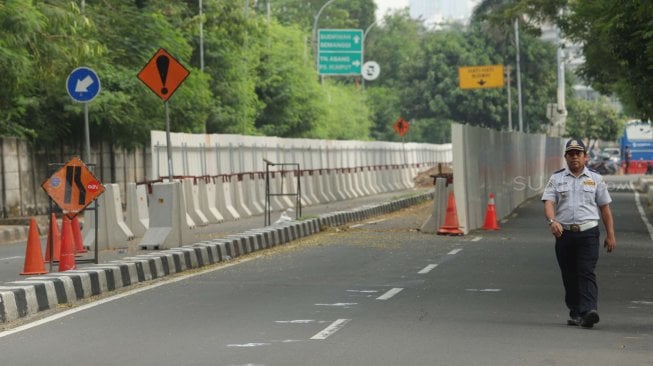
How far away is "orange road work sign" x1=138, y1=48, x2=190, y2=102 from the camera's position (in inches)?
963

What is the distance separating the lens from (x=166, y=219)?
2400 centimetres

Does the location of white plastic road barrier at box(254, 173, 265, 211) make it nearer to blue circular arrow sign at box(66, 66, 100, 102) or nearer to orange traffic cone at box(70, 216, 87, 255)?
blue circular arrow sign at box(66, 66, 100, 102)

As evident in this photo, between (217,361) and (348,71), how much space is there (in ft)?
207

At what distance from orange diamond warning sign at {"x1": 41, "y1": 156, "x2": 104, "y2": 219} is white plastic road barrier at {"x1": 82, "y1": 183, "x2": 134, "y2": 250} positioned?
581 cm

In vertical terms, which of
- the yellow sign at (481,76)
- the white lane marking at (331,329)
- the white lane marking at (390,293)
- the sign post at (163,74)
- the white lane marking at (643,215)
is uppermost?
the yellow sign at (481,76)

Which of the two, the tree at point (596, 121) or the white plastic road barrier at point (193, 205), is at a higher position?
the tree at point (596, 121)

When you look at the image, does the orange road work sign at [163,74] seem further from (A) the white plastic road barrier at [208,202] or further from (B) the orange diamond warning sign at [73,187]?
(A) the white plastic road barrier at [208,202]

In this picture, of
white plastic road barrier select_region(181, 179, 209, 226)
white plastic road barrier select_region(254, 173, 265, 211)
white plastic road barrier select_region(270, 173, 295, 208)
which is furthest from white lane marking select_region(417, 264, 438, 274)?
white plastic road barrier select_region(270, 173, 295, 208)

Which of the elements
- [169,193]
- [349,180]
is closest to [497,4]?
[349,180]

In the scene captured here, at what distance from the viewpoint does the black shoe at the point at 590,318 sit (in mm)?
13234

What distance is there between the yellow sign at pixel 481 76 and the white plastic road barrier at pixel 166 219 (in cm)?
7789

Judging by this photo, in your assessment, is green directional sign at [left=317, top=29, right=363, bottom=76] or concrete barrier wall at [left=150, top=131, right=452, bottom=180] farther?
green directional sign at [left=317, top=29, right=363, bottom=76]

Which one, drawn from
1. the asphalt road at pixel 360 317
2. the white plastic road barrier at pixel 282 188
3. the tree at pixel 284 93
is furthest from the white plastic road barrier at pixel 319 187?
the tree at pixel 284 93

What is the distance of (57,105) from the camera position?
4234 centimetres
